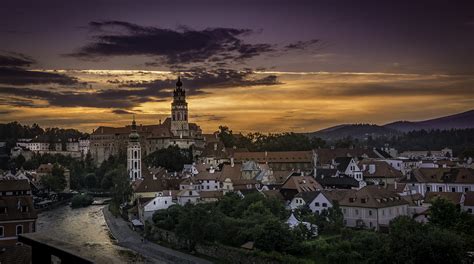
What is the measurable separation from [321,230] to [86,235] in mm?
11633

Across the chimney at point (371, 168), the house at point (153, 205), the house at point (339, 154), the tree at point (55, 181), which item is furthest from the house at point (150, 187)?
the house at point (339, 154)

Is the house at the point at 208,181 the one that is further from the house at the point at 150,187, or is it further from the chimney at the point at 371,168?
the chimney at the point at 371,168

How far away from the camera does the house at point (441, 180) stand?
1087 inches

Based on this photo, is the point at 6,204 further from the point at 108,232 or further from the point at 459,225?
the point at 459,225

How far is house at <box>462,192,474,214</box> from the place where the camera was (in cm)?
2199

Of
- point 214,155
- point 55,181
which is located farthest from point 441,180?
point 55,181

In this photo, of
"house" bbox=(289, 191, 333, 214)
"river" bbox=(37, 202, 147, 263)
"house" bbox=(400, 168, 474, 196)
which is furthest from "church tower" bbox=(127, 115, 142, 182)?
"house" bbox=(400, 168, 474, 196)

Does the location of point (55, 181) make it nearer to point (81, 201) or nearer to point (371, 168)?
point (81, 201)

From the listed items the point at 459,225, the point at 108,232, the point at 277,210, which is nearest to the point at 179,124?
the point at 108,232

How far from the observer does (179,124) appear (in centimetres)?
6338

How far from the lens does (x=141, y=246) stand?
23.9m

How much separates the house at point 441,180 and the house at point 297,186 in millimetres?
5256

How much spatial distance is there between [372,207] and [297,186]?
6580 mm

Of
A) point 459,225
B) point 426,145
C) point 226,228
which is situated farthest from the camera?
point 426,145
